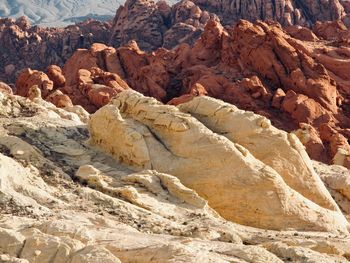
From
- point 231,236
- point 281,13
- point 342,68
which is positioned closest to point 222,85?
point 342,68

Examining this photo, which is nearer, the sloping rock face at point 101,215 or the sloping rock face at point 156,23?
the sloping rock face at point 101,215

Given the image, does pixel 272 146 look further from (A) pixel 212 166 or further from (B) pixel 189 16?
(B) pixel 189 16

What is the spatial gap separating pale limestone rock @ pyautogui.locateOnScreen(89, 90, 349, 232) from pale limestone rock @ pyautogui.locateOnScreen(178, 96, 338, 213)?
120cm

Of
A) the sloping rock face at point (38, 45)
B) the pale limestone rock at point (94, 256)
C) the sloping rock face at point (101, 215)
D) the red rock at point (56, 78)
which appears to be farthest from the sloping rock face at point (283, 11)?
the pale limestone rock at point (94, 256)

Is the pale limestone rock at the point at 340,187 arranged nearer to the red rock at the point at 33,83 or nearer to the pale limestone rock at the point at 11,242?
the pale limestone rock at the point at 11,242

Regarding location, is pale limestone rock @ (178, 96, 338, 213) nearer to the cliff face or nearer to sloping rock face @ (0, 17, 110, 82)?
the cliff face

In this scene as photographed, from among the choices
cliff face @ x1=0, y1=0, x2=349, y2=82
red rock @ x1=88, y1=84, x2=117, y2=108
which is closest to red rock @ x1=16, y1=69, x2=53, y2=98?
red rock @ x1=88, y1=84, x2=117, y2=108

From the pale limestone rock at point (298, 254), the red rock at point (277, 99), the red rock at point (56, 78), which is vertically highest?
the pale limestone rock at point (298, 254)

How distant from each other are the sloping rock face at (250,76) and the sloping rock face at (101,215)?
36.4 meters

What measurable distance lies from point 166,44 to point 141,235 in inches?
4418

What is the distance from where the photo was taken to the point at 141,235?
53.6 feet

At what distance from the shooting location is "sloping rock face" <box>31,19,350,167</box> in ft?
219

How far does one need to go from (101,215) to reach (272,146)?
9435mm

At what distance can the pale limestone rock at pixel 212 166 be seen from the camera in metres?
22.6
